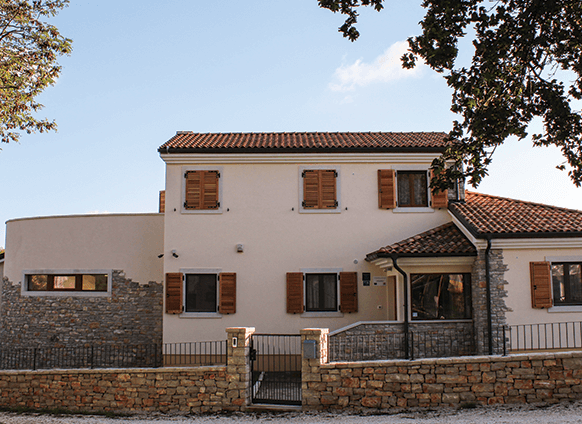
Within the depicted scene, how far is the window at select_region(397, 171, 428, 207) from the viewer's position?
1551cm

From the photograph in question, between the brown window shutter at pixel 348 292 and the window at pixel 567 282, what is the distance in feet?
16.9

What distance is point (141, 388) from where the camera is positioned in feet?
38.4

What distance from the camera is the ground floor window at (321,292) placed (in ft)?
49.2

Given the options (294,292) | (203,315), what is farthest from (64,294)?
(294,292)

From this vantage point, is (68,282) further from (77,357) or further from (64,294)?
(77,357)

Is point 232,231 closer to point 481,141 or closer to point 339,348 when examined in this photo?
point 339,348

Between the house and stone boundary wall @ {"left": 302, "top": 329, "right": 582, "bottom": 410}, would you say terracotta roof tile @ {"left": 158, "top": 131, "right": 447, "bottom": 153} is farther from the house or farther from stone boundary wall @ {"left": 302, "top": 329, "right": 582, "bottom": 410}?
stone boundary wall @ {"left": 302, "top": 329, "right": 582, "bottom": 410}

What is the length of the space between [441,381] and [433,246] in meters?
4.12

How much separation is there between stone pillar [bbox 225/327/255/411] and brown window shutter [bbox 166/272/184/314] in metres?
4.19

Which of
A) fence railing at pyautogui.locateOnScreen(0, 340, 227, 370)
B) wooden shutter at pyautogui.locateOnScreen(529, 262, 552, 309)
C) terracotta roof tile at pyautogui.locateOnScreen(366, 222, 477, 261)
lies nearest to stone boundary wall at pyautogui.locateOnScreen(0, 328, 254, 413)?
fence railing at pyautogui.locateOnScreen(0, 340, 227, 370)

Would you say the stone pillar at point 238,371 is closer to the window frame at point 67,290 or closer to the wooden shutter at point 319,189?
the wooden shutter at point 319,189

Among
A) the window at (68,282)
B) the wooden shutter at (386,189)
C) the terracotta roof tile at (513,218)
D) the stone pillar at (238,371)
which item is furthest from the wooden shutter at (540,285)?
the window at (68,282)

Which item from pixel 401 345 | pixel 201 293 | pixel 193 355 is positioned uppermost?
pixel 201 293

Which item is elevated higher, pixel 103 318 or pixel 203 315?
pixel 203 315
